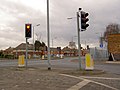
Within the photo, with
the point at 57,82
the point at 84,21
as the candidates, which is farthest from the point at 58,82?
the point at 84,21

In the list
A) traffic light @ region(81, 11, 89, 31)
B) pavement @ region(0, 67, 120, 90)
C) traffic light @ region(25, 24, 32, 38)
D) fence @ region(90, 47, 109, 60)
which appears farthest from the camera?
fence @ region(90, 47, 109, 60)

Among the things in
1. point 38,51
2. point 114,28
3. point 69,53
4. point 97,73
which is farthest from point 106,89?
point 69,53

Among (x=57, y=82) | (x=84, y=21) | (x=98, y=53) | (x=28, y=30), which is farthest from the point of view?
(x=98, y=53)

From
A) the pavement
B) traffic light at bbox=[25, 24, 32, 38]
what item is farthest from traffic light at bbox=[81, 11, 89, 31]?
traffic light at bbox=[25, 24, 32, 38]

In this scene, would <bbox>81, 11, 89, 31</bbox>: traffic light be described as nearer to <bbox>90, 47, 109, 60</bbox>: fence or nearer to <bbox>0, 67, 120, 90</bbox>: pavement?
<bbox>0, 67, 120, 90</bbox>: pavement

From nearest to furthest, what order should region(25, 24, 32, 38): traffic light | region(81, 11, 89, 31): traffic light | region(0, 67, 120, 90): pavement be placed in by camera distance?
region(0, 67, 120, 90): pavement → region(81, 11, 89, 31): traffic light → region(25, 24, 32, 38): traffic light

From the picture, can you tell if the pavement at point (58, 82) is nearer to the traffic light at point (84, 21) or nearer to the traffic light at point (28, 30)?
the traffic light at point (84, 21)

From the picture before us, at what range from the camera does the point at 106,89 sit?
10617 mm

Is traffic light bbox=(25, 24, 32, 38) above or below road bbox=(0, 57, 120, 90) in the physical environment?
above

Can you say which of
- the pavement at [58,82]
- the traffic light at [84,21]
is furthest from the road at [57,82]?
the traffic light at [84,21]

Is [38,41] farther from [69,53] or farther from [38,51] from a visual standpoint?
[69,53]

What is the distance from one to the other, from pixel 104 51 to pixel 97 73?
39.1m

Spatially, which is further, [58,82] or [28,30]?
[28,30]

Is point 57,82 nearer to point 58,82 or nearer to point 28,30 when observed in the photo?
point 58,82
